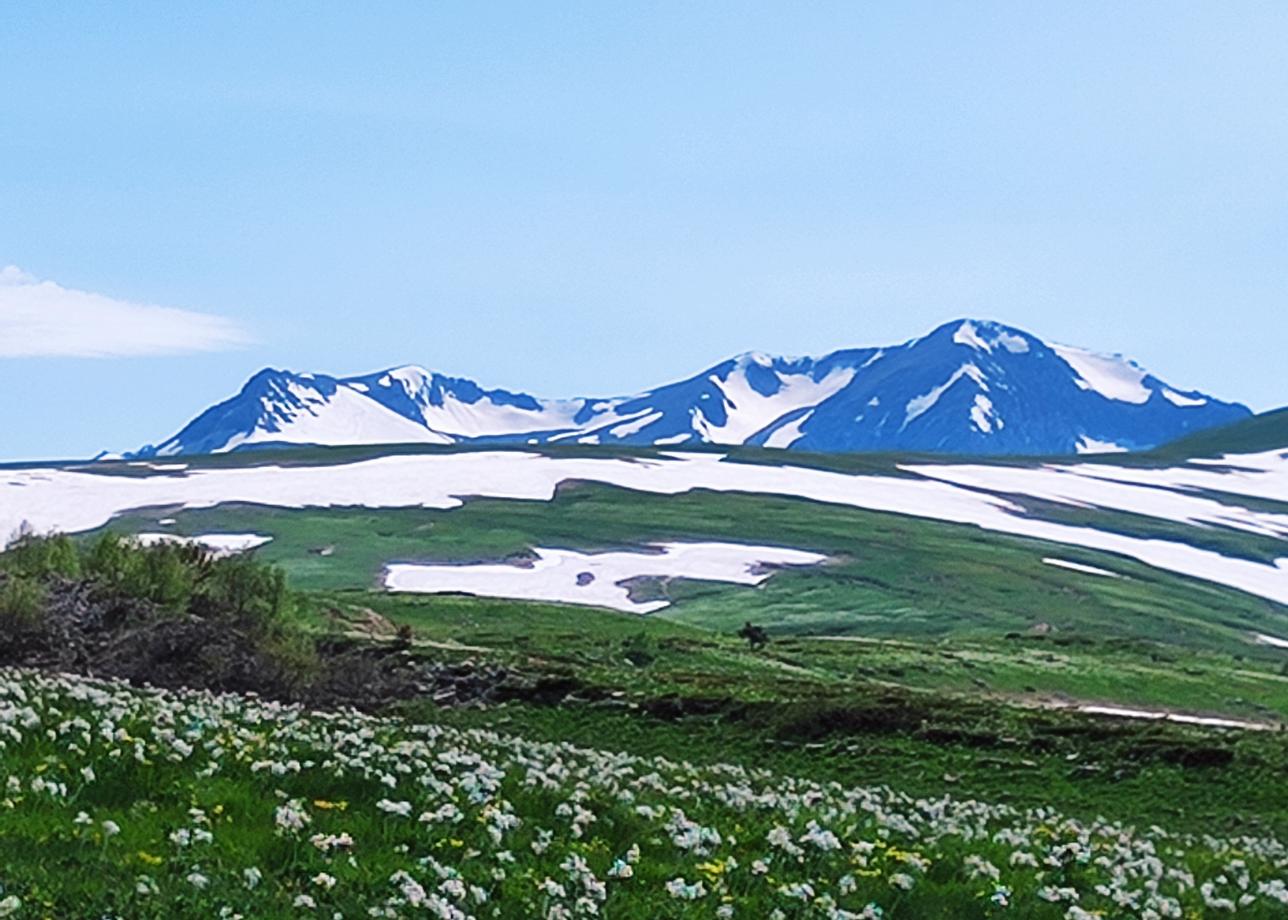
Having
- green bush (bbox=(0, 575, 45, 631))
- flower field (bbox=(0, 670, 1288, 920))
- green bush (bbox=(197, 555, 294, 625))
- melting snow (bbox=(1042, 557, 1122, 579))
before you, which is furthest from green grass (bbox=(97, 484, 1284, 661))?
flower field (bbox=(0, 670, 1288, 920))

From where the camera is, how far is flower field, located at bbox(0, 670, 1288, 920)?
1238cm

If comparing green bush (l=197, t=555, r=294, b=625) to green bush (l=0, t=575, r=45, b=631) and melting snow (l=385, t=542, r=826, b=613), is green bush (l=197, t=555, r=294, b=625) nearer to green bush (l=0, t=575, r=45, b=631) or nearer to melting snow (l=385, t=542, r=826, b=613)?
green bush (l=0, t=575, r=45, b=631)

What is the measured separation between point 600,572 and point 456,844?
155 m

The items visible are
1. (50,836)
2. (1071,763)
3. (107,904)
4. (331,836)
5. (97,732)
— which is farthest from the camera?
(1071,763)

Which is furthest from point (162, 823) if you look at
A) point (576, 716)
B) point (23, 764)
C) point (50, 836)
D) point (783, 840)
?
point (576, 716)

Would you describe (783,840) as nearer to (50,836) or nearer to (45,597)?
(50,836)

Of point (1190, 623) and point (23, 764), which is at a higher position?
point (23, 764)

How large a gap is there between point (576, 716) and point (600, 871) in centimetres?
3165

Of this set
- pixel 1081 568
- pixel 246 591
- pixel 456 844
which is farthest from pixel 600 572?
pixel 456 844

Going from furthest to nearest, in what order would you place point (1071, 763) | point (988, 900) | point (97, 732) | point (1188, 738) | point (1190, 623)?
point (1190, 623), point (1188, 738), point (1071, 763), point (97, 732), point (988, 900)

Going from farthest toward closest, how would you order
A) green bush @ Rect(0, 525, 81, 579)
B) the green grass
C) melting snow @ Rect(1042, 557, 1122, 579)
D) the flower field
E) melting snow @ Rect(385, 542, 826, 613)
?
melting snow @ Rect(1042, 557, 1122, 579) → melting snow @ Rect(385, 542, 826, 613) → the green grass → green bush @ Rect(0, 525, 81, 579) → the flower field

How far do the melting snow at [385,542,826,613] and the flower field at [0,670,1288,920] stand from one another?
12442 cm

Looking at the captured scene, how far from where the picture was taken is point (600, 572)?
16850 cm

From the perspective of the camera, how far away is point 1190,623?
529 feet
